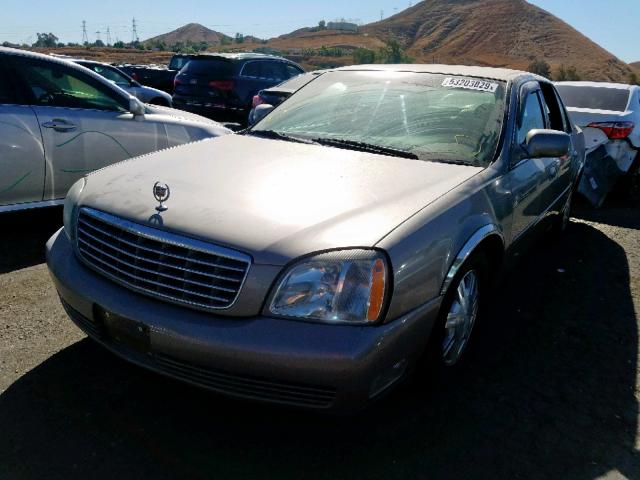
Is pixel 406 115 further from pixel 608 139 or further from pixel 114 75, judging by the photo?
pixel 114 75

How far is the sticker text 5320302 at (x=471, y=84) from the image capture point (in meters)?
3.63

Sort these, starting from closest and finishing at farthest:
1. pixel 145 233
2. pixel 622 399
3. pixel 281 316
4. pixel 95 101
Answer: pixel 281 316, pixel 145 233, pixel 622 399, pixel 95 101

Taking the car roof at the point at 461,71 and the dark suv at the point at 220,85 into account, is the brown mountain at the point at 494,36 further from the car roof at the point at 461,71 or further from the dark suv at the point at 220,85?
the car roof at the point at 461,71

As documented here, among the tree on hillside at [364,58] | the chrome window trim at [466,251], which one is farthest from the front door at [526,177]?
the tree on hillside at [364,58]

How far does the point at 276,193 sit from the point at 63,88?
320 centimetres

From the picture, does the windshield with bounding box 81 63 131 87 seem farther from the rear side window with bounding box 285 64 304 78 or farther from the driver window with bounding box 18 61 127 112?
the driver window with bounding box 18 61 127 112

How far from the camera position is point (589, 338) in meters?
3.62

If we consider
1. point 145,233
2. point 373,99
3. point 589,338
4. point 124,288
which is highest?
point 373,99

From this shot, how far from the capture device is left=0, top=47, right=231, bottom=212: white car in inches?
177

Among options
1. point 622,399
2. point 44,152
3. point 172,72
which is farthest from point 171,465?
point 172,72

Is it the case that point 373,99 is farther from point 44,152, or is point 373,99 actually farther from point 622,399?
point 44,152

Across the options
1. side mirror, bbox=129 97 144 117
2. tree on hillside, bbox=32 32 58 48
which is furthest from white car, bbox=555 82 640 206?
tree on hillside, bbox=32 32 58 48

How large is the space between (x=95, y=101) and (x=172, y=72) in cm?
1672

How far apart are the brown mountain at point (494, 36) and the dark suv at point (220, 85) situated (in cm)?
6904
